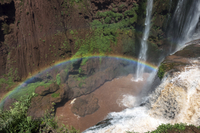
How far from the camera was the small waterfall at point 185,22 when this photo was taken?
1200 centimetres

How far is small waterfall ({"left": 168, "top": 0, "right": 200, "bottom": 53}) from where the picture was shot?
39.4 feet

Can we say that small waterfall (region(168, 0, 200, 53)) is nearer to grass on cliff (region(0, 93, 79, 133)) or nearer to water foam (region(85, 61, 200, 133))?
water foam (region(85, 61, 200, 133))

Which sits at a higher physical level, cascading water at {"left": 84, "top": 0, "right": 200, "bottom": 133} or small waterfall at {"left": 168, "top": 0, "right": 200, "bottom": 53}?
small waterfall at {"left": 168, "top": 0, "right": 200, "bottom": 53}

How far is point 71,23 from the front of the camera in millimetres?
14266

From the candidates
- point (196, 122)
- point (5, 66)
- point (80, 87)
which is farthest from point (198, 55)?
point (5, 66)

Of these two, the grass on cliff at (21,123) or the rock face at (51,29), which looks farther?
the rock face at (51,29)

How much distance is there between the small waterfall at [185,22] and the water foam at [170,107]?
5.76 metres

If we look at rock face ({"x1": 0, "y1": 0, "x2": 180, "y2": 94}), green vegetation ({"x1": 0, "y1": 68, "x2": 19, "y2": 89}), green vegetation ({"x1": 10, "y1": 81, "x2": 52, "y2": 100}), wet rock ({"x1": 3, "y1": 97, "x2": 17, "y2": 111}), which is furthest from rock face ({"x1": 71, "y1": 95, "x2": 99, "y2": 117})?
green vegetation ({"x1": 0, "y1": 68, "x2": 19, "y2": 89})

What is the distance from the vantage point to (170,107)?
689 centimetres

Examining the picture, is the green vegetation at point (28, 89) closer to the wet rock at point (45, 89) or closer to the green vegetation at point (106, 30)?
the wet rock at point (45, 89)

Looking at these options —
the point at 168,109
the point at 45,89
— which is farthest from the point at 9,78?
the point at 168,109

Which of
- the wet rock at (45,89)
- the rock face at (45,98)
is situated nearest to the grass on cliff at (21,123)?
the rock face at (45,98)

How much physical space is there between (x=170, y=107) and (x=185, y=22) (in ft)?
31.7

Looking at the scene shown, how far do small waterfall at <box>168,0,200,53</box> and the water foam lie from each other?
5.76m
